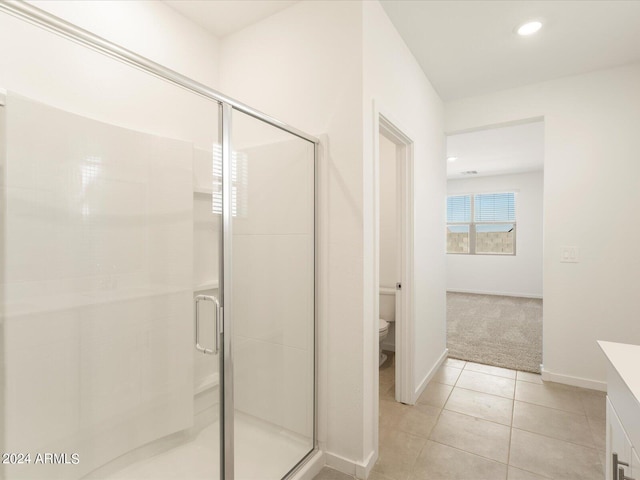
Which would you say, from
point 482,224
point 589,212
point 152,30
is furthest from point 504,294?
point 152,30

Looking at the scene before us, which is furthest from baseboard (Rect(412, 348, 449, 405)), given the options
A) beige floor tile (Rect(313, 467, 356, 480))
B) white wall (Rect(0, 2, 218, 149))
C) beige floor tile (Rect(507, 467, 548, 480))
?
white wall (Rect(0, 2, 218, 149))

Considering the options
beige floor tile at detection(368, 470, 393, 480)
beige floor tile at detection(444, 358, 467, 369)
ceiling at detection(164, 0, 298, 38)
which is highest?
ceiling at detection(164, 0, 298, 38)

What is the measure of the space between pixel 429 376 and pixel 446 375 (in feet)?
0.82

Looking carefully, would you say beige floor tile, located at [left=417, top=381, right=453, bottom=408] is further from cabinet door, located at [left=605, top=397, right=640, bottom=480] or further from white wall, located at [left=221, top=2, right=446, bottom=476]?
cabinet door, located at [left=605, top=397, right=640, bottom=480]

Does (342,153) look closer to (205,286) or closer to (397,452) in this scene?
(205,286)

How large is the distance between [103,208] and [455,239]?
734 centimetres

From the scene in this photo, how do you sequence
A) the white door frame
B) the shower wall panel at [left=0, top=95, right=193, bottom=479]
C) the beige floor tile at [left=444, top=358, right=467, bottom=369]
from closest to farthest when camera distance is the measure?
the shower wall panel at [left=0, top=95, right=193, bottom=479]
the white door frame
the beige floor tile at [left=444, top=358, right=467, bottom=369]

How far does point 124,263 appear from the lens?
1.46m

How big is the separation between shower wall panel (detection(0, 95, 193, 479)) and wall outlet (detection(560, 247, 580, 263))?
3.11 metres

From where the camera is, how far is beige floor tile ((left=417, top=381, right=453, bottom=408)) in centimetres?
257

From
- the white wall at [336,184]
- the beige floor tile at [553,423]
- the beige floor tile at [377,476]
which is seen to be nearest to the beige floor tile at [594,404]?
the beige floor tile at [553,423]

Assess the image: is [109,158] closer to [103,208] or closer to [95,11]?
[103,208]

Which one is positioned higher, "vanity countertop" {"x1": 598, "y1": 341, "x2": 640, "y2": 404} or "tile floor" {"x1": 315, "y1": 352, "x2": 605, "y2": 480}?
"vanity countertop" {"x1": 598, "y1": 341, "x2": 640, "y2": 404}

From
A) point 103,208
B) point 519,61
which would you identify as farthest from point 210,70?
point 519,61
